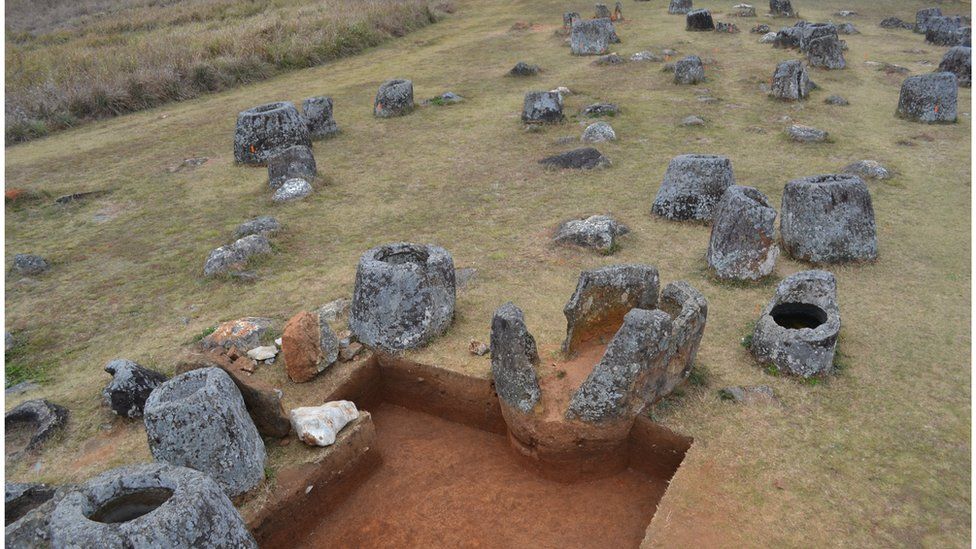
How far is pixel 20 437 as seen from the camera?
4.49 m

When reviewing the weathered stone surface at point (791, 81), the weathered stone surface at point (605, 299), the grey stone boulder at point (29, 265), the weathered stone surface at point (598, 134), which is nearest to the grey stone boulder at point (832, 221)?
the weathered stone surface at point (605, 299)

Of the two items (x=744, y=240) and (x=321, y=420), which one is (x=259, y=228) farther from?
(x=744, y=240)

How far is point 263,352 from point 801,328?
3.98 metres

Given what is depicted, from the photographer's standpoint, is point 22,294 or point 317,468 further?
point 22,294

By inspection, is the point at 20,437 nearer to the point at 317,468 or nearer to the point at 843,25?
the point at 317,468

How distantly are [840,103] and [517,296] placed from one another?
927 centimetres

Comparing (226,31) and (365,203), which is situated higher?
(226,31)

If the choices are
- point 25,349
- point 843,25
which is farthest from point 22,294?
point 843,25

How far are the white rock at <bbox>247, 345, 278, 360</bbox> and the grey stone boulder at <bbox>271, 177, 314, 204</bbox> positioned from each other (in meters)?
4.00

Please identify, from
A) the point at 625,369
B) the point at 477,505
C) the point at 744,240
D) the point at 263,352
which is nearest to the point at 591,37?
the point at 744,240

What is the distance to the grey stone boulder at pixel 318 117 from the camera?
11.7 metres

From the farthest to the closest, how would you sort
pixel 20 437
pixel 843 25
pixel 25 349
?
pixel 843 25 → pixel 25 349 → pixel 20 437

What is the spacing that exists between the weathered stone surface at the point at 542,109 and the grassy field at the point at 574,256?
1.51ft

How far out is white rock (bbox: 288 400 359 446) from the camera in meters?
4.08
